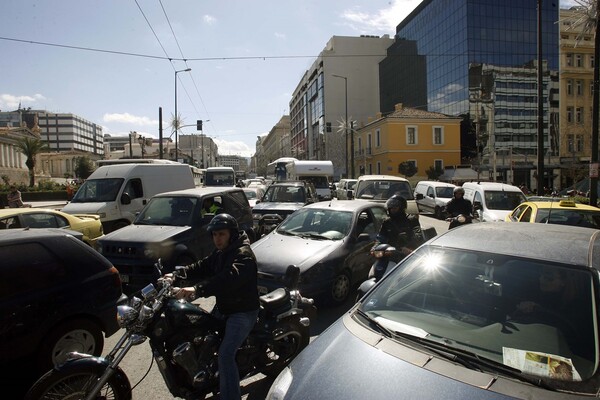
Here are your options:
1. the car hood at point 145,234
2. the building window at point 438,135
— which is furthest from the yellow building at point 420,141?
the car hood at point 145,234

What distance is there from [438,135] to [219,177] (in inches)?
1214

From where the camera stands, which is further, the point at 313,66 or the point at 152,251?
the point at 313,66

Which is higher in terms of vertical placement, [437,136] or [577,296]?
[437,136]

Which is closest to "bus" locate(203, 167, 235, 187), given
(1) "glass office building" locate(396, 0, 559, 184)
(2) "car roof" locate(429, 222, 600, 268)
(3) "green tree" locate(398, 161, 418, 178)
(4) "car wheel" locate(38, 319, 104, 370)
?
(4) "car wheel" locate(38, 319, 104, 370)

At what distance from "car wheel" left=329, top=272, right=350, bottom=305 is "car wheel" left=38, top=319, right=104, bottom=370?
10.2ft

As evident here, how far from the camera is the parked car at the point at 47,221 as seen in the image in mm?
7992

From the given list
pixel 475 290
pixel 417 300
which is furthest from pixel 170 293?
pixel 475 290

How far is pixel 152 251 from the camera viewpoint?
6672 millimetres

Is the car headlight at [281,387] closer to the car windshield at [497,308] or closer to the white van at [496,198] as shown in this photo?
the car windshield at [497,308]

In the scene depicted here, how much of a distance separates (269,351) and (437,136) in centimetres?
4844

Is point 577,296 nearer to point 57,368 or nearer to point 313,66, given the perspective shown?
point 57,368

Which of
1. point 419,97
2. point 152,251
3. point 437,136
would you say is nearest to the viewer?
point 152,251

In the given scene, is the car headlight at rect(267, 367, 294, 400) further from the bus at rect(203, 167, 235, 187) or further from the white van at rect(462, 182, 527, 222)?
the bus at rect(203, 167, 235, 187)

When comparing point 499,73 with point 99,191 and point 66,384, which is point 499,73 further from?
point 66,384
